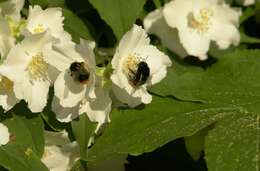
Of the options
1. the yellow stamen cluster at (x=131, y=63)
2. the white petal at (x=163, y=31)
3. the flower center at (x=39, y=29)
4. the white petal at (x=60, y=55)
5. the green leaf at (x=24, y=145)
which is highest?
the flower center at (x=39, y=29)

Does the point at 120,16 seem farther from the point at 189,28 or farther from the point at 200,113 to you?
the point at 189,28

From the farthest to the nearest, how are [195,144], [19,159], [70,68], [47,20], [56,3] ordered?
[195,144], [56,3], [47,20], [70,68], [19,159]

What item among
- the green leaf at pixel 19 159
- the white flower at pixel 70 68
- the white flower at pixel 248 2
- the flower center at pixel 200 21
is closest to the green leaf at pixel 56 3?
the white flower at pixel 70 68

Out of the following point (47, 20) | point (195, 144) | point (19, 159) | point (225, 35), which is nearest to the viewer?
point (19, 159)

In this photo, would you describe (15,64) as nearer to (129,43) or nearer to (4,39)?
(4,39)

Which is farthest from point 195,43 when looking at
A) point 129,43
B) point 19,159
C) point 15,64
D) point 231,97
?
point 19,159

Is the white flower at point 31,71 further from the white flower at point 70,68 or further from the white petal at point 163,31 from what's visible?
the white petal at point 163,31
